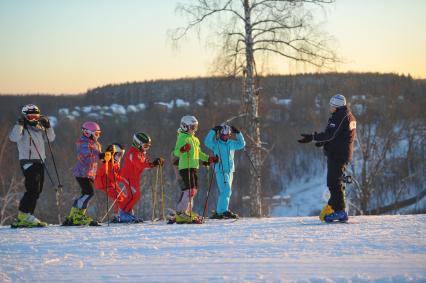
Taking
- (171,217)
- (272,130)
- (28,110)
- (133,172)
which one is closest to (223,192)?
(171,217)

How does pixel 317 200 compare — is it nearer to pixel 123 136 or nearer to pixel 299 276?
pixel 123 136

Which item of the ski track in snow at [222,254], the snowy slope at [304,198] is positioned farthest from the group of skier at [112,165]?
the snowy slope at [304,198]

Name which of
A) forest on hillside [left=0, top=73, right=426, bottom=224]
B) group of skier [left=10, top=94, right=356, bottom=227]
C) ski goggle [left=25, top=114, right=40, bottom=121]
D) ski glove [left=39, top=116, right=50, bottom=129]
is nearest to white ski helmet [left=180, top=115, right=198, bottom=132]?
group of skier [left=10, top=94, right=356, bottom=227]

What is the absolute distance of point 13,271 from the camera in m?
6.48

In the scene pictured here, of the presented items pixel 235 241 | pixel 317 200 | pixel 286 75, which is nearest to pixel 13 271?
pixel 235 241

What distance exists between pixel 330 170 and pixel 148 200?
3712cm

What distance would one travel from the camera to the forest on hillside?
96.7 feet

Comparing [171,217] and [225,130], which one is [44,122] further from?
[225,130]

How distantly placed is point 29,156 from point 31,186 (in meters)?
0.53

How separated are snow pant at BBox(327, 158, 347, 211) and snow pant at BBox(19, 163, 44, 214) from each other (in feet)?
16.4

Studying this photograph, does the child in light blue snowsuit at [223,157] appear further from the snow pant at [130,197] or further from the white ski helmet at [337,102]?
the white ski helmet at [337,102]

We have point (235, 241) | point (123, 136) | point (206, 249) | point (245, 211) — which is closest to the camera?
point (206, 249)

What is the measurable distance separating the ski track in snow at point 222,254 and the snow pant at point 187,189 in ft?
4.24

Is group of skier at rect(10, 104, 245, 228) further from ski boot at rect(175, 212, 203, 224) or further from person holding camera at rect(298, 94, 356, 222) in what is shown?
person holding camera at rect(298, 94, 356, 222)
